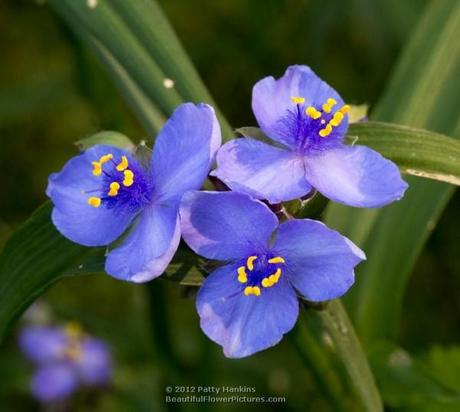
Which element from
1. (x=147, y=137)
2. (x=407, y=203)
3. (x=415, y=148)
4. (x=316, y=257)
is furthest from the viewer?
(x=147, y=137)

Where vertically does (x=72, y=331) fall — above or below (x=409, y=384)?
below

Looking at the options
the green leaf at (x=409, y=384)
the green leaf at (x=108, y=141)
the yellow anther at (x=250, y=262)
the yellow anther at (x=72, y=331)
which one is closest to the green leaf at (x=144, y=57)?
the green leaf at (x=108, y=141)

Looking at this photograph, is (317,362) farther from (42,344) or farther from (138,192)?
(42,344)

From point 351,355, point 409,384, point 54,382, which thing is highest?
point 351,355

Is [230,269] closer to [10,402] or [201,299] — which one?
[201,299]

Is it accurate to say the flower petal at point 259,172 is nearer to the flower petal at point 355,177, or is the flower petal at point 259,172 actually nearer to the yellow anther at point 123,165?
the flower petal at point 355,177

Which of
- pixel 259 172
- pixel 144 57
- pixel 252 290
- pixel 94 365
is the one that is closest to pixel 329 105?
pixel 259 172
